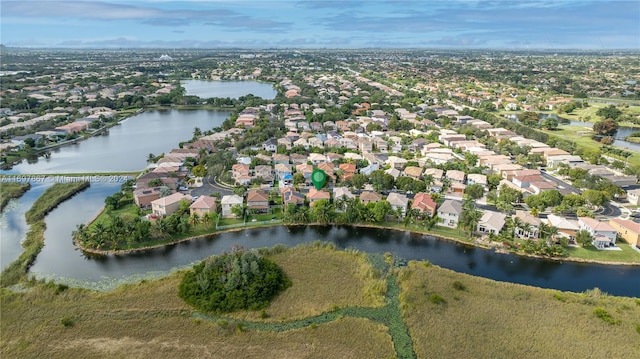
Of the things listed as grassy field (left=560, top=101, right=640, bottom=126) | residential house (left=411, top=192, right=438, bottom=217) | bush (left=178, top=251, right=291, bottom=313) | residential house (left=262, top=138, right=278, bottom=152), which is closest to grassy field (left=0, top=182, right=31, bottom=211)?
bush (left=178, top=251, right=291, bottom=313)

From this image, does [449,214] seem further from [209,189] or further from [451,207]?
[209,189]

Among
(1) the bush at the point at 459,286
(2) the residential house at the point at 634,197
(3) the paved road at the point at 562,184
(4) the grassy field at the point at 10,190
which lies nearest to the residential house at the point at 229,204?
(1) the bush at the point at 459,286

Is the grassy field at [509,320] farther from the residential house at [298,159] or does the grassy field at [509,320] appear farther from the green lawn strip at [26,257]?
the green lawn strip at [26,257]

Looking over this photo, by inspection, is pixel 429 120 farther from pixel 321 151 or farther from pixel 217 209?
pixel 217 209

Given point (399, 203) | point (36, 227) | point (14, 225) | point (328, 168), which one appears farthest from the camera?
point (328, 168)

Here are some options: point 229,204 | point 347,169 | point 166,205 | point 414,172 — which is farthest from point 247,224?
point 414,172

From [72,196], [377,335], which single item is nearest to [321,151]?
[72,196]

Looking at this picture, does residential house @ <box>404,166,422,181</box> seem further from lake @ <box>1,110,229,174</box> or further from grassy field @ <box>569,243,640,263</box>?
lake @ <box>1,110,229,174</box>
